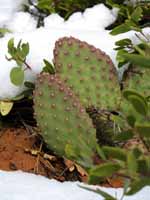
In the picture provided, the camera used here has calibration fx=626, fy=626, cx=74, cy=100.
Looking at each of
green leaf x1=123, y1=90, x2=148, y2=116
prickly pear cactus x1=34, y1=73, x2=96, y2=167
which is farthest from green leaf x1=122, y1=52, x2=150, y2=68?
prickly pear cactus x1=34, y1=73, x2=96, y2=167

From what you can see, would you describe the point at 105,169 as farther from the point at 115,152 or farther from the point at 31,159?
the point at 31,159

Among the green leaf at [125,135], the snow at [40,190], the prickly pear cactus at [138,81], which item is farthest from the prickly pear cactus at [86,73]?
the green leaf at [125,135]

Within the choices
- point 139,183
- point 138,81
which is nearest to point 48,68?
point 138,81

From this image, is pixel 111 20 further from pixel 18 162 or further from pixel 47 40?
pixel 18 162

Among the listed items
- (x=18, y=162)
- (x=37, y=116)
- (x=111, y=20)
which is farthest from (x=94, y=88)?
(x=111, y=20)

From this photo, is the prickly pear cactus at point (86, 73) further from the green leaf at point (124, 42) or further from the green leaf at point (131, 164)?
the green leaf at point (131, 164)
